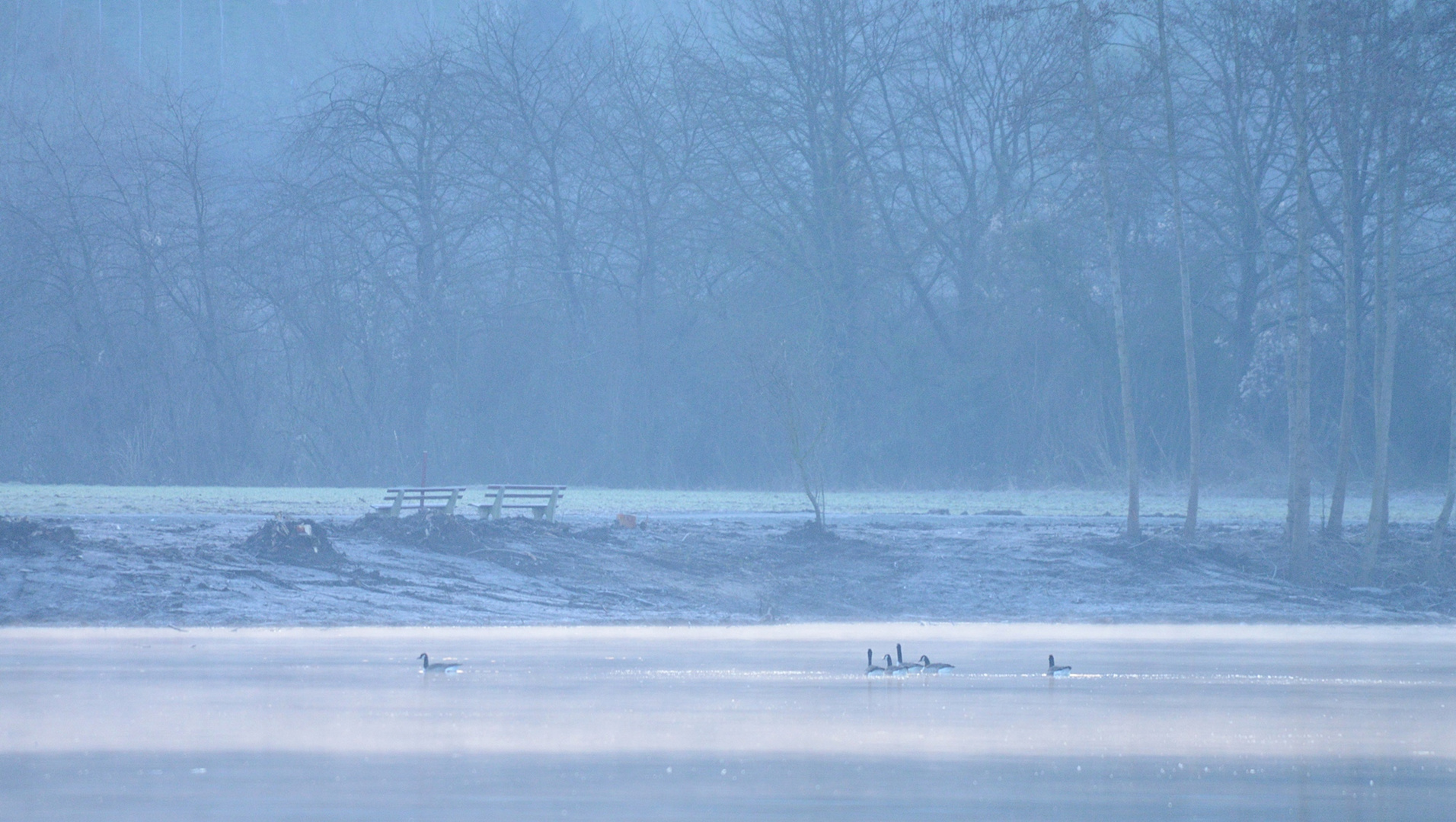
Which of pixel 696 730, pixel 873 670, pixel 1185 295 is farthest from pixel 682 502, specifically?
pixel 696 730

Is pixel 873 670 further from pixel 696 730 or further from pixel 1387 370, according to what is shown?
pixel 1387 370

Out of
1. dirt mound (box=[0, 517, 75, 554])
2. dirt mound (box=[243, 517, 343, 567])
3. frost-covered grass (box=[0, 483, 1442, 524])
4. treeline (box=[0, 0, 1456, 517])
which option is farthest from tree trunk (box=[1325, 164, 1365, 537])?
dirt mound (box=[0, 517, 75, 554])

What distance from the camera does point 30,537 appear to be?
2216 cm

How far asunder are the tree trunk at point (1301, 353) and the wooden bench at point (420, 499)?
41.5ft

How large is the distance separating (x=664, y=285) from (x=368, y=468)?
978 centimetres

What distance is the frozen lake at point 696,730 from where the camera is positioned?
10.0 m

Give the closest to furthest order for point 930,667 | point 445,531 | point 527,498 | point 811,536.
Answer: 1. point 930,667
2. point 445,531
3. point 811,536
4. point 527,498

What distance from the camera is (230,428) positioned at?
160 feet

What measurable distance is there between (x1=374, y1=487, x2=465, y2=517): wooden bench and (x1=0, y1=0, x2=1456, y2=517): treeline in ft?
52.6

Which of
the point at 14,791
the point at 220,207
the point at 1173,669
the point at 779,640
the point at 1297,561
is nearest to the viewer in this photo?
the point at 14,791

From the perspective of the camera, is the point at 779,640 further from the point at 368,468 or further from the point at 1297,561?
the point at 368,468

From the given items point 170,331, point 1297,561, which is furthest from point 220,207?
point 1297,561

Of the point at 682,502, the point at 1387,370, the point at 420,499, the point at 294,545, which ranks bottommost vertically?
the point at 294,545

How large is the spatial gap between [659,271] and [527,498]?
2299 centimetres
